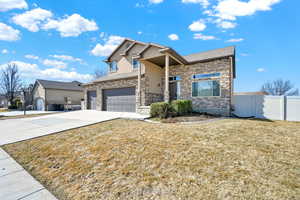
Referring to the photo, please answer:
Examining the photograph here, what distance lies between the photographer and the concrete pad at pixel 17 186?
244 cm

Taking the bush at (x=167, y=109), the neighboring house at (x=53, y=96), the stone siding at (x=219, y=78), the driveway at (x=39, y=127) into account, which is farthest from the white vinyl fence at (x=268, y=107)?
the neighboring house at (x=53, y=96)

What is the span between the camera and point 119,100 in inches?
501

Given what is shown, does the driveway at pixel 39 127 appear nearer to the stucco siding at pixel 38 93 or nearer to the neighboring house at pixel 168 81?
the neighboring house at pixel 168 81

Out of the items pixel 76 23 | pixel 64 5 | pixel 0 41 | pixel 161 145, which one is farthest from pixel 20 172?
pixel 0 41

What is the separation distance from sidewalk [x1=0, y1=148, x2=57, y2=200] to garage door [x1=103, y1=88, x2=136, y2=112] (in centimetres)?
854

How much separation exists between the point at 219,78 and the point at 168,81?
149 inches

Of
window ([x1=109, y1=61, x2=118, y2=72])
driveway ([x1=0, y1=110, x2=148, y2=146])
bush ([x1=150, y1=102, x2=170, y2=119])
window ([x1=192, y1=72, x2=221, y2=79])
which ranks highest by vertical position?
window ([x1=109, y1=61, x2=118, y2=72])

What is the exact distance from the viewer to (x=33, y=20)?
9133 millimetres

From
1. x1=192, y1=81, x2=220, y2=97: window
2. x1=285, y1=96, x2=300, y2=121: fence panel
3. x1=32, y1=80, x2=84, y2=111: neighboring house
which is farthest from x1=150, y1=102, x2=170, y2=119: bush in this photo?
x1=32, y1=80, x2=84, y2=111: neighboring house

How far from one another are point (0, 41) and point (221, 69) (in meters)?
21.6

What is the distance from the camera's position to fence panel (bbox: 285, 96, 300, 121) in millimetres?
8305

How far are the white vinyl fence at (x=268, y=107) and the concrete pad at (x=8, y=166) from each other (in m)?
12.1

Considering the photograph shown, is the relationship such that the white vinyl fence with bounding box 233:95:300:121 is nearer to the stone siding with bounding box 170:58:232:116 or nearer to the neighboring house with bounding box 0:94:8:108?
the stone siding with bounding box 170:58:232:116

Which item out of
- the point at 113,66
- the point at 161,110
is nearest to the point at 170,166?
the point at 161,110
